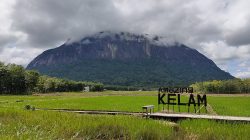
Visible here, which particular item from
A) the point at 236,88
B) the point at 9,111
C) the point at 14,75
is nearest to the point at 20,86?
the point at 14,75

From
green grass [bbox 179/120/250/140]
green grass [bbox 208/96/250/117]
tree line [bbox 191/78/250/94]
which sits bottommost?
green grass [bbox 179/120/250/140]

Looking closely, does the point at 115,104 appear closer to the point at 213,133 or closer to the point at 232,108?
the point at 232,108

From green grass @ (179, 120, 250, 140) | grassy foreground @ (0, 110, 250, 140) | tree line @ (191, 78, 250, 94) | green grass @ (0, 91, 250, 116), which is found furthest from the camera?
tree line @ (191, 78, 250, 94)

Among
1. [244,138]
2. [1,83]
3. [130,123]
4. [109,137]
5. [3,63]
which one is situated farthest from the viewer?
[3,63]

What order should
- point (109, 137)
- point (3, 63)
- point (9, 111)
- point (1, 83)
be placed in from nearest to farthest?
point (109, 137) < point (9, 111) < point (1, 83) < point (3, 63)

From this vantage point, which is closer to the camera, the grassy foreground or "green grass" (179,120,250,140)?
"green grass" (179,120,250,140)

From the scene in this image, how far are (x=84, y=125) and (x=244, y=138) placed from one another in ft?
20.5

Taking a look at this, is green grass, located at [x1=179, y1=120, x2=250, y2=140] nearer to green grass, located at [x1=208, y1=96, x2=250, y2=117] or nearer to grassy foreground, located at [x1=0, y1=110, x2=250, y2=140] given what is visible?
grassy foreground, located at [x1=0, y1=110, x2=250, y2=140]

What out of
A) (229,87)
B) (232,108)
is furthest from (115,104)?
(229,87)

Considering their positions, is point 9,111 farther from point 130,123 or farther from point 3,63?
point 3,63

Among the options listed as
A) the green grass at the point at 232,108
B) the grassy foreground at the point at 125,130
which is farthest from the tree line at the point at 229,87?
the grassy foreground at the point at 125,130

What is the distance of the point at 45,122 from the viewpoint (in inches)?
653

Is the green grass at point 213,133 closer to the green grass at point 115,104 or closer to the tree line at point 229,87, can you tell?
the green grass at point 115,104

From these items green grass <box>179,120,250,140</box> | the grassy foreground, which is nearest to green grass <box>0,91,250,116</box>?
the grassy foreground
